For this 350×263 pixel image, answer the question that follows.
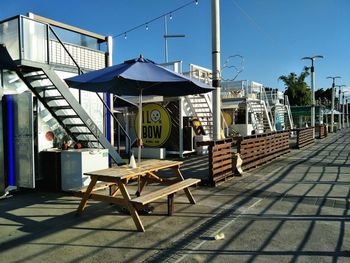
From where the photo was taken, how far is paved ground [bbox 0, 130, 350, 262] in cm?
371

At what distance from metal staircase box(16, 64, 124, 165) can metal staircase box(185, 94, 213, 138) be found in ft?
25.8

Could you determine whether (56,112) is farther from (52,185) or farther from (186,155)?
(186,155)

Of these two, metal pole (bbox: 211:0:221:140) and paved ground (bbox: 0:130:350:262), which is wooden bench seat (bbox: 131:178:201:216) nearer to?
paved ground (bbox: 0:130:350:262)

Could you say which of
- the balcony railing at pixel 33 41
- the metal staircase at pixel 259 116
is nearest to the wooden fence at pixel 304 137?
the metal staircase at pixel 259 116

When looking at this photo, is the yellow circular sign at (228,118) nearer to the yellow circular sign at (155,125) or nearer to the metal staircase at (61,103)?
the yellow circular sign at (155,125)

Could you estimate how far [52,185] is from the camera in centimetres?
727

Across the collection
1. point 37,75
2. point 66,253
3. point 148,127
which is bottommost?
point 66,253

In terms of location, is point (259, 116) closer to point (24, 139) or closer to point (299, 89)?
point (24, 139)

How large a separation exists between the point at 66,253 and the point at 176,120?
35.0ft

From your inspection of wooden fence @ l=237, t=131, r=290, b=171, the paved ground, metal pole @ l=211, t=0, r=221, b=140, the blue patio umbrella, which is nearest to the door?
the paved ground

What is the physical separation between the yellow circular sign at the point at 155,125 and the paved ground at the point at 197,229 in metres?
7.55

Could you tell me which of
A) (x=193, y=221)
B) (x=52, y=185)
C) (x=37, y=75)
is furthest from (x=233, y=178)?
(x=37, y=75)

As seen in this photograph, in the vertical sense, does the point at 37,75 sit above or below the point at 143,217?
above

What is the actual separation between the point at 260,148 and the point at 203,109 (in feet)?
18.1
